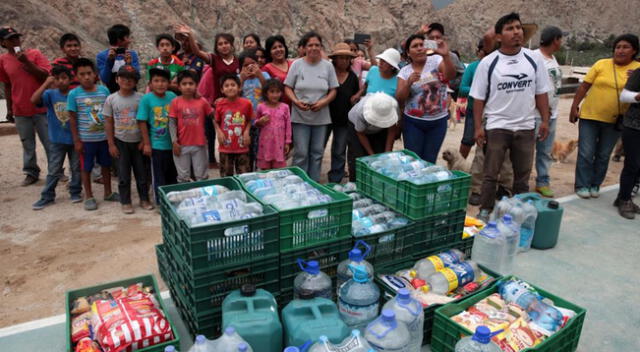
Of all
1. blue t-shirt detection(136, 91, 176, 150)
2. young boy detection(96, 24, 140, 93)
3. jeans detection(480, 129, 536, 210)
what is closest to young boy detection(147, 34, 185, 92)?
young boy detection(96, 24, 140, 93)

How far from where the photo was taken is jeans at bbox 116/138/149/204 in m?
5.11

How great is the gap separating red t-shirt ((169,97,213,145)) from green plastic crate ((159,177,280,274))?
218 centimetres

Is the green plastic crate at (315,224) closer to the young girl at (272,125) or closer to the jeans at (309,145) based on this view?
the young girl at (272,125)

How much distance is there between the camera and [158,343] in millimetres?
2574

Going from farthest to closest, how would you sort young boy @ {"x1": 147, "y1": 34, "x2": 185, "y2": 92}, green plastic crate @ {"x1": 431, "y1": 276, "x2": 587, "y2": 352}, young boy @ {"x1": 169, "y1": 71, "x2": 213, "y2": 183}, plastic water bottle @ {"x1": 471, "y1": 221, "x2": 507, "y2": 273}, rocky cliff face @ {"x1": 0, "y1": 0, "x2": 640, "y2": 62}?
1. rocky cliff face @ {"x1": 0, "y1": 0, "x2": 640, "y2": 62}
2. young boy @ {"x1": 147, "y1": 34, "x2": 185, "y2": 92}
3. young boy @ {"x1": 169, "y1": 71, "x2": 213, "y2": 183}
4. plastic water bottle @ {"x1": 471, "y1": 221, "x2": 507, "y2": 273}
5. green plastic crate @ {"x1": 431, "y1": 276, "x2": 587, "y2": 352}

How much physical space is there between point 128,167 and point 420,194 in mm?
3575

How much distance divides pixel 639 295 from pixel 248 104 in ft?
13.5

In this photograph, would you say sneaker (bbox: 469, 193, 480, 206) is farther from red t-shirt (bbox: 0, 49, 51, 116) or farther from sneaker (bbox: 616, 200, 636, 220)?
red t-shirt (bbox: 0, 49, 51, 116)

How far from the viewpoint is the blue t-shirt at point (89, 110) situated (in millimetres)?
5011

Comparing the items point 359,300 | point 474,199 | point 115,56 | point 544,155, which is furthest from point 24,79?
point 544,155

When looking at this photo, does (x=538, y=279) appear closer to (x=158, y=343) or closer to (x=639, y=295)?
(x=639, y=295)

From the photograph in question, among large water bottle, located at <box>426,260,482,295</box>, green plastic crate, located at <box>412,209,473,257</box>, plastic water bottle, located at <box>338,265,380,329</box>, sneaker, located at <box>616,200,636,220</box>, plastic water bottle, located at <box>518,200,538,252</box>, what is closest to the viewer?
plastic water bottle, located at <box>338,265,380,329</box>

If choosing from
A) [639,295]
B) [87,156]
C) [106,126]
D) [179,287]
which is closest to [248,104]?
[106,126]

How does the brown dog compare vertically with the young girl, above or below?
below
